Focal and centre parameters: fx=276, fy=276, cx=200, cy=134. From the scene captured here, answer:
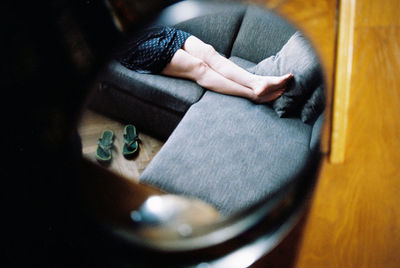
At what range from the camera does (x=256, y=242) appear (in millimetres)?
448

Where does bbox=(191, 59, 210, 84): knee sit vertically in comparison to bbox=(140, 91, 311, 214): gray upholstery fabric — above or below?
above

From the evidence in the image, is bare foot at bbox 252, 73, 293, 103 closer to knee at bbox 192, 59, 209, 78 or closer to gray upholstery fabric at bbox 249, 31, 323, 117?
gray upholstery fabric at bbox 249, 31, 323, 117

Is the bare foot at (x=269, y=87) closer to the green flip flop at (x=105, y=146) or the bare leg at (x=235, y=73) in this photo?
the bare leg at (x=235, y=73)

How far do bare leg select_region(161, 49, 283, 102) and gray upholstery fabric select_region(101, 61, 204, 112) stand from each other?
0.04 meters

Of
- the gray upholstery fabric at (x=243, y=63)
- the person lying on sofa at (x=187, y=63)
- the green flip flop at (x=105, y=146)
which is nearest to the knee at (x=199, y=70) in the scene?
the person lying on sofa at (x=187, y=63)

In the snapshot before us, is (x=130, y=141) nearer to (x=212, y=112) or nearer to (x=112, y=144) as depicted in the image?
(x=112, y=144)

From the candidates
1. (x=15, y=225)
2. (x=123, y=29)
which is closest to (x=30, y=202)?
(x=15, y=225)

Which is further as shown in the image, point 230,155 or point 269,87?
point 269,87

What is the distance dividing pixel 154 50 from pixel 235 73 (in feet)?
1.26

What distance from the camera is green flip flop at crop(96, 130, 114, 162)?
140cm

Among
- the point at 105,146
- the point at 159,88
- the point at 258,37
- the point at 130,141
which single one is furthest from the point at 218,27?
the point at 105,146

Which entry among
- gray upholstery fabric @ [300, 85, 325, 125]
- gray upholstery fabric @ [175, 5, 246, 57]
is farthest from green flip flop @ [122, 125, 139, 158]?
gray upholstery fabric @ [300, 85, 325, 125]

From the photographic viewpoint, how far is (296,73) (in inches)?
44.1

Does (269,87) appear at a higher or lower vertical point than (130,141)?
higher
